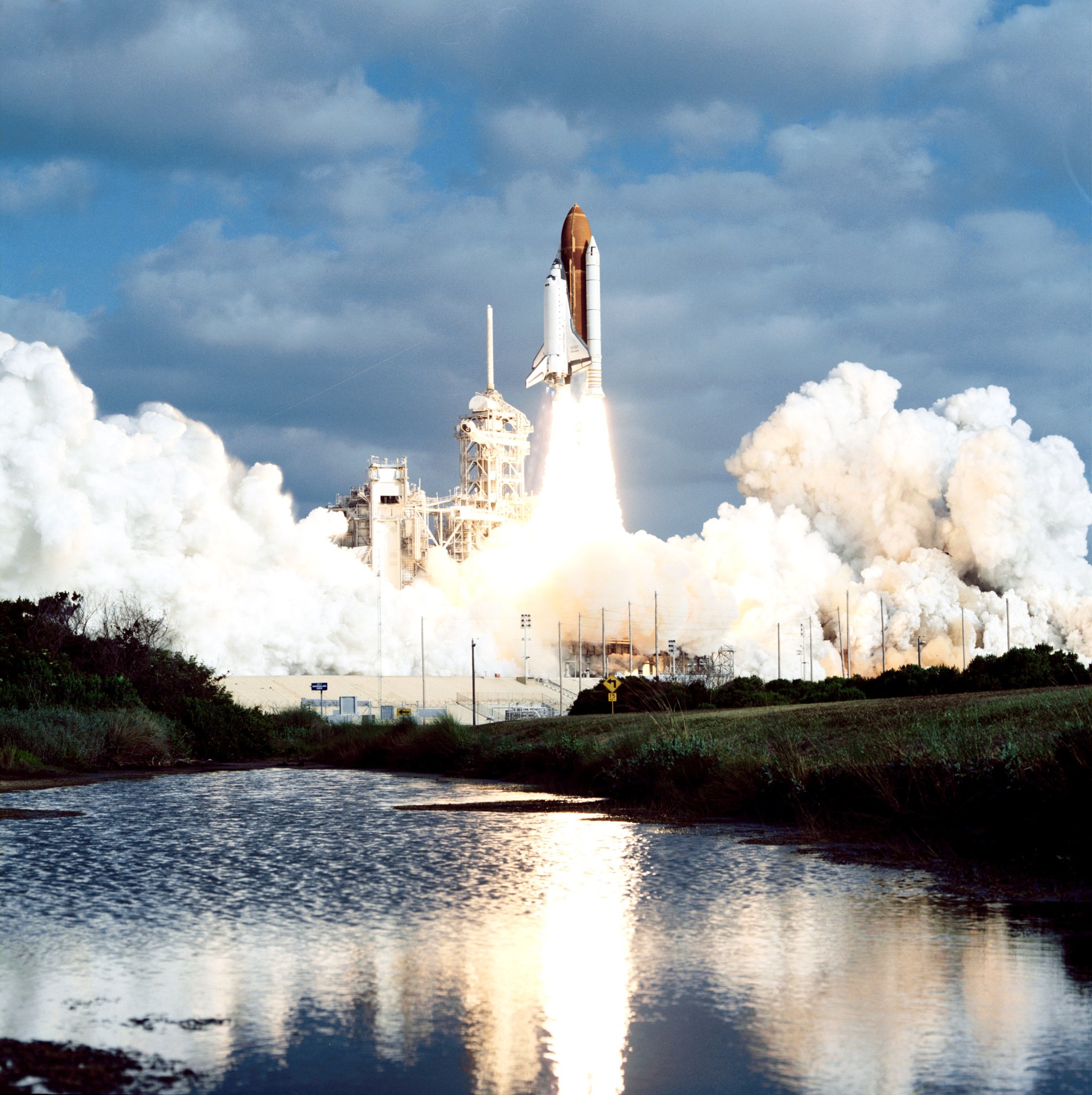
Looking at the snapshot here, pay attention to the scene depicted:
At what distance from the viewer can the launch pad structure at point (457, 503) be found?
3851 inches

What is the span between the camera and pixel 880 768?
14992 millimetres

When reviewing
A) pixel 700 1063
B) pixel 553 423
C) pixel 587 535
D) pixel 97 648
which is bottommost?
pixel 700 1063

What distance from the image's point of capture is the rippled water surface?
606 centimetres

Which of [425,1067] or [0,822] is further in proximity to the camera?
[0,822]

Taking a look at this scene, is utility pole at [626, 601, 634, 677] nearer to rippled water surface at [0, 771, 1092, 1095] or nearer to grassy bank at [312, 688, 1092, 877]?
grassy bank at [312, 688, 1092, 877]

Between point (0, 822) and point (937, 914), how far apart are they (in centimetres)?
1201

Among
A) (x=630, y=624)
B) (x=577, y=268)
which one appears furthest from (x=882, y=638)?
(x=577, y=268)

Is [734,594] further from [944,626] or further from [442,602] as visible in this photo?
[442,602]

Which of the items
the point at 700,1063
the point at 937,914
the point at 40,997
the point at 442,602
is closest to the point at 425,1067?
the point at 700,1063

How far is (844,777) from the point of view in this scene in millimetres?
15859

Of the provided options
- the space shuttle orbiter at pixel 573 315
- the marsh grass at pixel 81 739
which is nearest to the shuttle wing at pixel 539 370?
the space shuttle orbiter at pixel 573 315

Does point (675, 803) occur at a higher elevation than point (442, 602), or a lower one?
lower

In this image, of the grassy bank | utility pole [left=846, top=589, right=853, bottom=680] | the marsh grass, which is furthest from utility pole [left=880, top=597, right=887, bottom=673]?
the marsh grass

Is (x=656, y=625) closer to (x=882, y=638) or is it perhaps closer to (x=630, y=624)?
(x=630, y=624)
